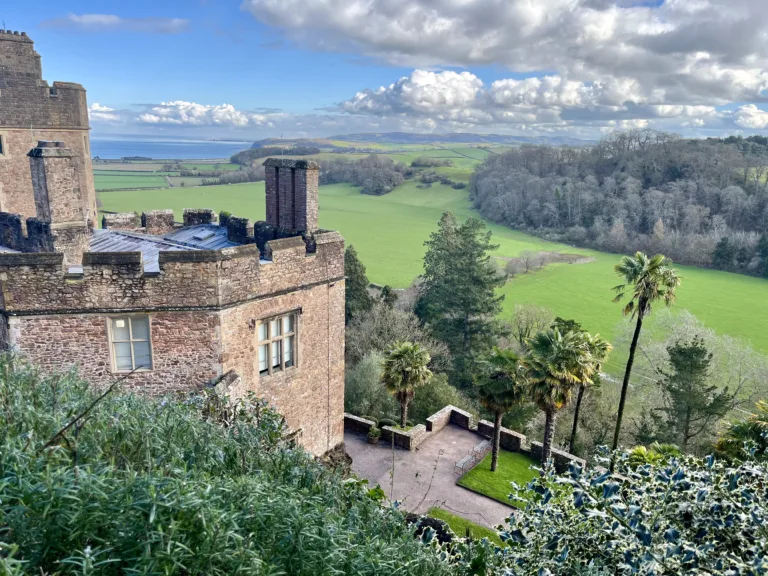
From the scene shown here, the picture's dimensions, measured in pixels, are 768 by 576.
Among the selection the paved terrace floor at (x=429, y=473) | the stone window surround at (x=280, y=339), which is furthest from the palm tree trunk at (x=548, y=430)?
the stone window surround at (x=280, y=339)

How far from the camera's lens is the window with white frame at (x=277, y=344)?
13.8m

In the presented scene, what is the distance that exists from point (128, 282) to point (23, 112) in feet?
50.7

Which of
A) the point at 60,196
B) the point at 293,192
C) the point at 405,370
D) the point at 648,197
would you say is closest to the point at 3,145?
the point at 60,196

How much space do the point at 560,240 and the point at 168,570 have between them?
8472 cm

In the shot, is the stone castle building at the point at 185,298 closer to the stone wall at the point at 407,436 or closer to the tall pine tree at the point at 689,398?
the stone wall at the point at 407,436

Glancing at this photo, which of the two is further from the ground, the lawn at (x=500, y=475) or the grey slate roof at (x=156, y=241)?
the grey slate roof at (x=156, y=241)

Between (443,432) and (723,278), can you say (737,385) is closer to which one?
(443,432)

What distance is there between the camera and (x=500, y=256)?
237ft

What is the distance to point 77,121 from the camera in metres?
23.5

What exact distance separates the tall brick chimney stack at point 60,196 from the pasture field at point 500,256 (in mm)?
43301

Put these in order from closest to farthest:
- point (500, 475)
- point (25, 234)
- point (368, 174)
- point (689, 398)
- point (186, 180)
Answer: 1. point (25, 234)
2. point (500, 475)
3. point (689, 398)
4. point (186, 180)
5. point (368, 174)

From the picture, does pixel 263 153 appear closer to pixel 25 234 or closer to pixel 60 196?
pixel 25 234

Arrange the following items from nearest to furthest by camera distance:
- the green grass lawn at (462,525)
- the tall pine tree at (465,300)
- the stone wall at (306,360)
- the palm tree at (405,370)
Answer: the stone wall at (306,360) → the green grass lawn at (462,525) → the palm tree at (405,370) → the tall pine tree at (465,300)

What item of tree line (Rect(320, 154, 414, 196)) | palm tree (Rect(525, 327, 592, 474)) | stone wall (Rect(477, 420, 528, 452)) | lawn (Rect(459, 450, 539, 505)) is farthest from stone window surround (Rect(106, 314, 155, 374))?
tree line (Rect(320, 154, 414, 196))
